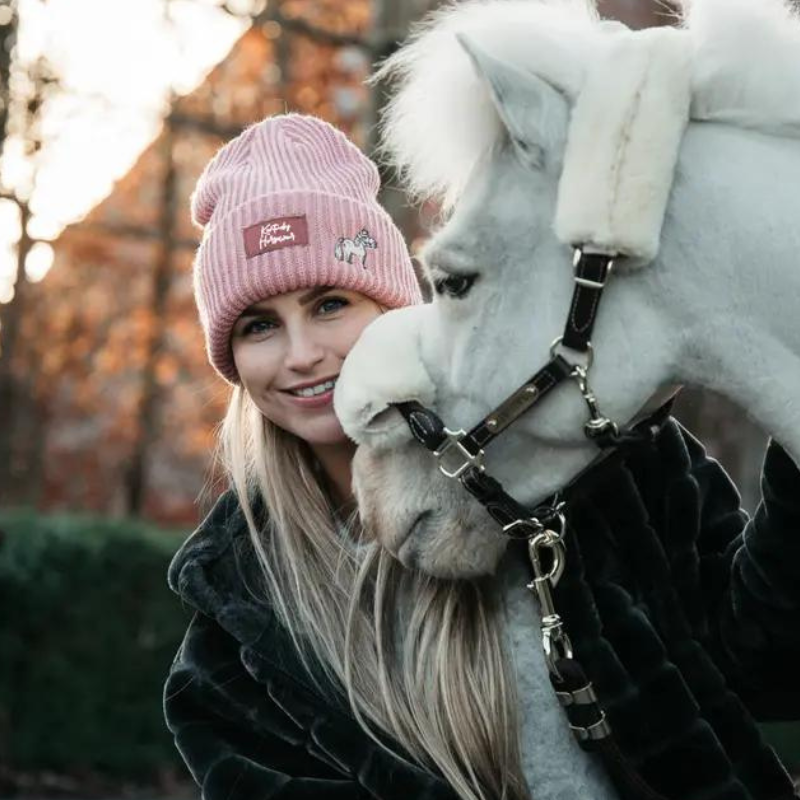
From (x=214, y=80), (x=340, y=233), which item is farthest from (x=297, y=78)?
(x=340, y=233)

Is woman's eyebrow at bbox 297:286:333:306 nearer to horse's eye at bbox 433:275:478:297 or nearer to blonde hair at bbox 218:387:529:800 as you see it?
blonde hair at bbox 218:387:529:800

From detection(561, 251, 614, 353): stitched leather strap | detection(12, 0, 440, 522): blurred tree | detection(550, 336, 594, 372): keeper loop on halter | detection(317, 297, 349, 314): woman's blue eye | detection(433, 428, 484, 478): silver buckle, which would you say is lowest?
detection(12, 0, 440, 522): blurred tree

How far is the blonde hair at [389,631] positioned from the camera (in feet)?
8.94

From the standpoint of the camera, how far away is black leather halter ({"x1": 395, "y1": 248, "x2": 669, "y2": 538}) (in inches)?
92.5

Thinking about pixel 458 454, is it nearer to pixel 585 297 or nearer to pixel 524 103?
pixel 585 297

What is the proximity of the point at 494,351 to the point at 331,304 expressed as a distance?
81 centimetres

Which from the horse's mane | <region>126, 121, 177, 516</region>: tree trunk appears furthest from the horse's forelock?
<region>126, 121, 177, 516</region>: tree trunk

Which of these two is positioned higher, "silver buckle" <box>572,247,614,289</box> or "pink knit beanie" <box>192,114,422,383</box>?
"silver buckle" <box>572,247,614,289</box>

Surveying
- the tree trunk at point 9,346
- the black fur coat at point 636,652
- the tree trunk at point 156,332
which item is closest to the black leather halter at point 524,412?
the black fur coat at point 636,652

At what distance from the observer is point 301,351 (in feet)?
10.1

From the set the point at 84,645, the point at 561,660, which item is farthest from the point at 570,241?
the point at 84,645

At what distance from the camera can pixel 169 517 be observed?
901 inches

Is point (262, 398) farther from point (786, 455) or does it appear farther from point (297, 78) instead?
point (297, 78)

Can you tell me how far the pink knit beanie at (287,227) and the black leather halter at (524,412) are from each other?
2.26ft
